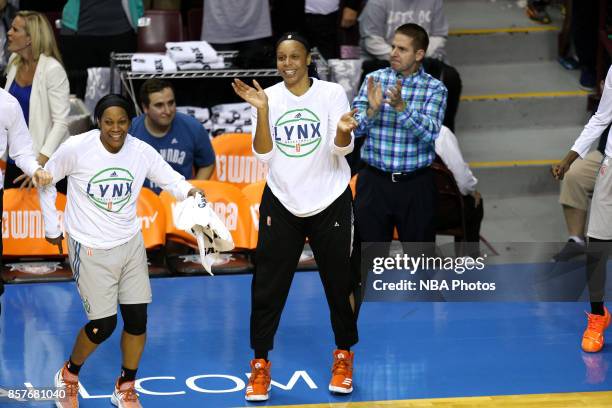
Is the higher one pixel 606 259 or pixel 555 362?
pixel 606 259

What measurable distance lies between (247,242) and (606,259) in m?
2.56

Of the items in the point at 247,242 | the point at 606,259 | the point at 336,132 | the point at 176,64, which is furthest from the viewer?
the point at 176,64

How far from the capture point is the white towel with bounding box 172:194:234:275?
5816 mm

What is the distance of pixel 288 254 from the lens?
593 cm

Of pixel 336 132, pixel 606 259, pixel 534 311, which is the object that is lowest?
pixel 534 311

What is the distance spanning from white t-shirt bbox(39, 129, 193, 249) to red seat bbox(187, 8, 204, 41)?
507 centimetres

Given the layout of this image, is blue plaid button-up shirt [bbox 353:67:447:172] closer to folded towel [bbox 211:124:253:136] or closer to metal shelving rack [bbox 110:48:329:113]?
metal shelving rack [bbox 110:48:329:113]

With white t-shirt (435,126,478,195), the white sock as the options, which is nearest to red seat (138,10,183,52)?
white t-shirt (435,126,478,195)

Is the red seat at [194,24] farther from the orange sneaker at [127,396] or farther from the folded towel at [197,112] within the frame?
the orange sneaker at [127,396]

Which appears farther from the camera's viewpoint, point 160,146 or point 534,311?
point 160,146

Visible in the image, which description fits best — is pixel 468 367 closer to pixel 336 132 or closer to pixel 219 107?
pixel 336 132

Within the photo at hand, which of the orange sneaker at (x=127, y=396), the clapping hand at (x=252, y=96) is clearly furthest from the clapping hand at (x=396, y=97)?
the orange sneaker at (x=127, y=396)

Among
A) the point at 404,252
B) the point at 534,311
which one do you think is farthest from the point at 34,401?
the point at 534,311

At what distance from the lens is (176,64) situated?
9258 mm
